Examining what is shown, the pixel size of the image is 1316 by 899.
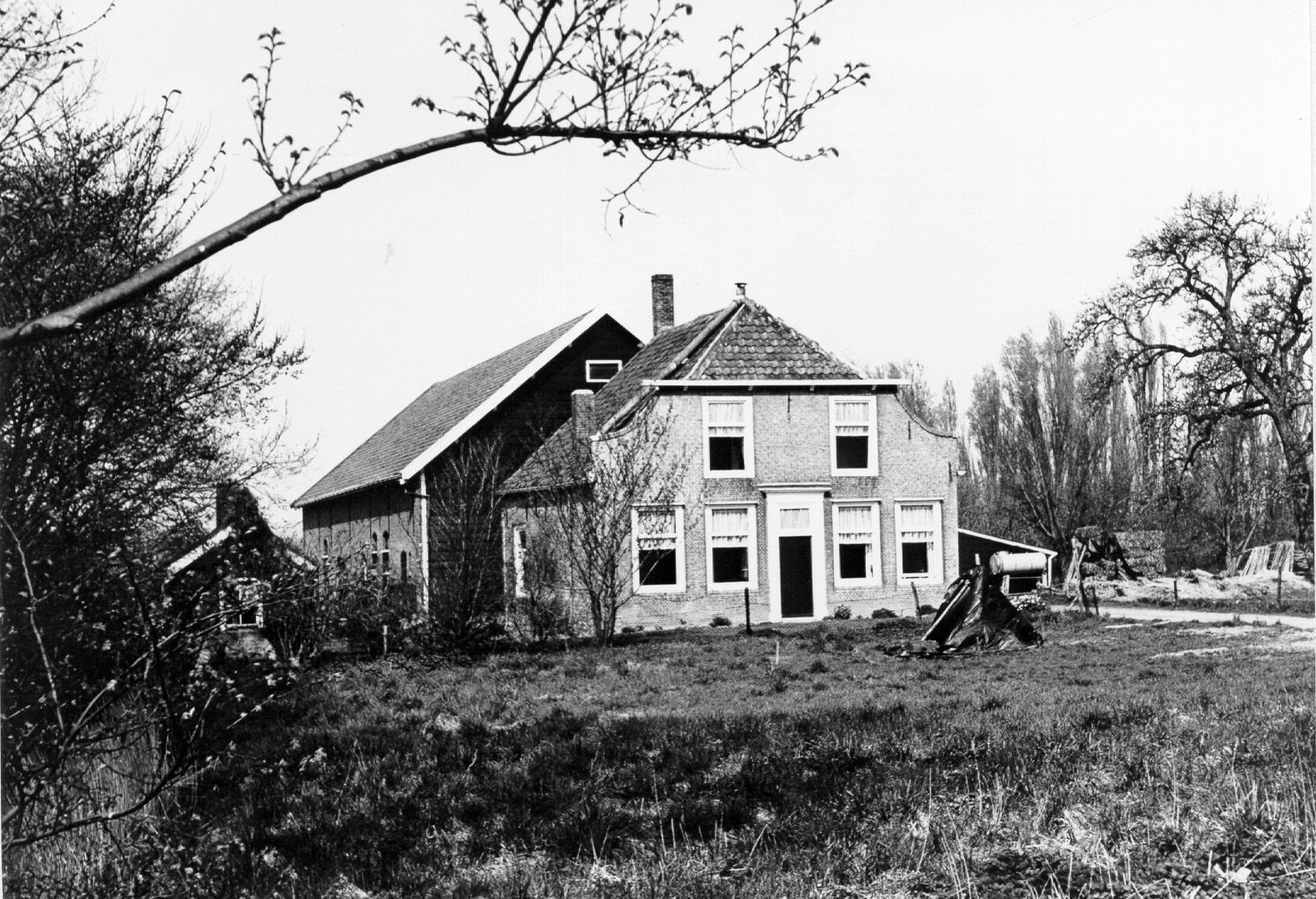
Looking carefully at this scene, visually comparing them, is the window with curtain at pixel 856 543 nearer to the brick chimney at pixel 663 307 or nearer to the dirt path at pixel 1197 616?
the dirt path at pixel 1197 616

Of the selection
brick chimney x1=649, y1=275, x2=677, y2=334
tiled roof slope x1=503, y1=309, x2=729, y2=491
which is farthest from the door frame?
brick chimney x1=649, y1=275, x2=677, y2=334

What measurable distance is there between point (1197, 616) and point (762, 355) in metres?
9.90

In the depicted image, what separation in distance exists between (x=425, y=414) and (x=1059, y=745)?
77.4 feet

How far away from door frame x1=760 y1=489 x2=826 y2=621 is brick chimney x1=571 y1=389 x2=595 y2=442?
156 inches

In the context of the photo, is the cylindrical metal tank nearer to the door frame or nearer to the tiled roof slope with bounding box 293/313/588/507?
the door frame

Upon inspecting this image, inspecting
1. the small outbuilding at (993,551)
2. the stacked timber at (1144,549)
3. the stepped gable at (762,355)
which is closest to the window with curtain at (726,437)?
the stepped gable at (762,355)

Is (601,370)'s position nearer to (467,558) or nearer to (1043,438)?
(467,558)

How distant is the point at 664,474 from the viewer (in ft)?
74.4

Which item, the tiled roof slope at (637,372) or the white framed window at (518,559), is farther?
the tiled roof slope at (637,372)

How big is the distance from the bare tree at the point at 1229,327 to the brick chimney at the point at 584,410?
13.0 metres

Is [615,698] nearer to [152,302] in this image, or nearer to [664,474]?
[152,302]

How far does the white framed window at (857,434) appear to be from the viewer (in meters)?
26.1

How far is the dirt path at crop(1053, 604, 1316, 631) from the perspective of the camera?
707 inches

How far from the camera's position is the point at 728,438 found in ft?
83.9
